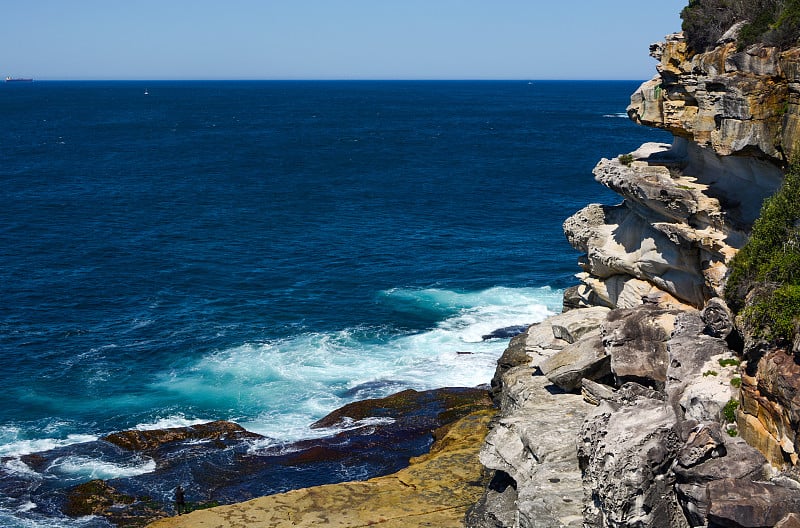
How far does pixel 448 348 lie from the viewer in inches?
2189

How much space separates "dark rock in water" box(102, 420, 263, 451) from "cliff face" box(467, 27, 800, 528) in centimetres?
1385

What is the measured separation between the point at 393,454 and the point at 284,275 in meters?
32.5

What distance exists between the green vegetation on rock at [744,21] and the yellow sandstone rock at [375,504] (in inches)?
848

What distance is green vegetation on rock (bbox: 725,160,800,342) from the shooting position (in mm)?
26141

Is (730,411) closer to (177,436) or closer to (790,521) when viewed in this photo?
(790,521)

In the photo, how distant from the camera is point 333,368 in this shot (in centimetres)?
5297

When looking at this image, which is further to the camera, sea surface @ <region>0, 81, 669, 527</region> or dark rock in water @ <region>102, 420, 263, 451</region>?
sea surface @ <region>0, 81, 669, 527</region>

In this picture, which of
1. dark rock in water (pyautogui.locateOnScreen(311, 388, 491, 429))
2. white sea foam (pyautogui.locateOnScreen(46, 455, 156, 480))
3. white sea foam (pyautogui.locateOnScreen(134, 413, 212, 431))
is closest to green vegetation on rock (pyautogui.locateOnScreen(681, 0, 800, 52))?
dark rock in water (pyautogui.locateOnScreen(311, 388, 491, 429))

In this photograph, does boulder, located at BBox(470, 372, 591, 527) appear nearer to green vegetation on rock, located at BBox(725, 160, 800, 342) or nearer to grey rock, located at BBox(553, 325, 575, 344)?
grey rock, located at BBox(553, 325, 575, 344)

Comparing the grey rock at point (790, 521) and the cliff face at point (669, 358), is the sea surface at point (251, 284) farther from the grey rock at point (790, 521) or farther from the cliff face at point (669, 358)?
the grey rock at point (790, 521)

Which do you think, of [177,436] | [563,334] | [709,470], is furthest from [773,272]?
[177,436]

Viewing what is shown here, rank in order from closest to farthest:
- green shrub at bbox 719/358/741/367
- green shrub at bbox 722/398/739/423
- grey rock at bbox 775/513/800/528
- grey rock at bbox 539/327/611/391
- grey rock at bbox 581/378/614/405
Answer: grey rock at bbox 775/513/800/528, green shrub at bbox 722/398/739/423, green shrub at bbox 719/358/741/367, grey rock at bbox 581/378/614/405, grey rock at bbox 539/327/611/391

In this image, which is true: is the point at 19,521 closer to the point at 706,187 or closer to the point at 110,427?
the point at 110,427

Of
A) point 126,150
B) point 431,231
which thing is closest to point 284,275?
point 431,231
